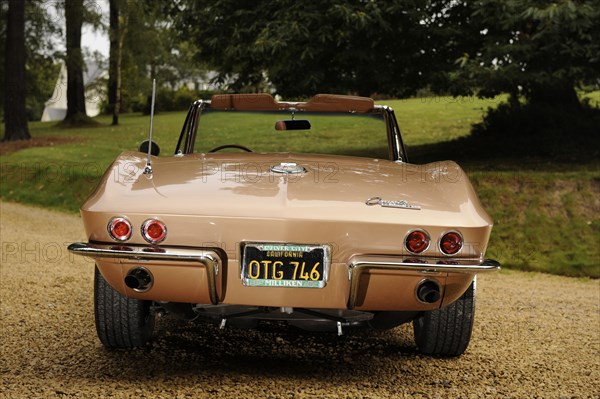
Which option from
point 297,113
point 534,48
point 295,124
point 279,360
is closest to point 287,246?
point 279,360

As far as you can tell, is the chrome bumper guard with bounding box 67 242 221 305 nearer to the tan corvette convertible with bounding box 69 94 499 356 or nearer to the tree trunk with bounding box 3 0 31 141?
the tan corvette convertible with bounding box 69 94 499 356

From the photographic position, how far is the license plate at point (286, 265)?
3.37 metres

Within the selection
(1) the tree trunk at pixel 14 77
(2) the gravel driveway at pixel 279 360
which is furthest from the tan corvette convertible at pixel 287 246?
(1) the tree trunk at pixel 14 77

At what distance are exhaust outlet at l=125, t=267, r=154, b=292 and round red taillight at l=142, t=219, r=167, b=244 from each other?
140 millimetres

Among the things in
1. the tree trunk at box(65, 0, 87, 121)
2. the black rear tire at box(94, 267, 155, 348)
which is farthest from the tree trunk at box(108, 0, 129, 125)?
the black rear tire at box(94, 267, 155, 348)

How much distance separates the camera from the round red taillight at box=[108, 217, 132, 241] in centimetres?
343

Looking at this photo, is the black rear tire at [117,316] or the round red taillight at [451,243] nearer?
the round red taillight at [451,243]

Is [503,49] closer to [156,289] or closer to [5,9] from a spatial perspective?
[156,289]

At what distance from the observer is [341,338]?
15.9 ft

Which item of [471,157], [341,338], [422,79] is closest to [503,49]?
[422,79]

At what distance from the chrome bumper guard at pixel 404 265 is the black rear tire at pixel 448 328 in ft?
2.25

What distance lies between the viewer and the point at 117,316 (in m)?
4.07

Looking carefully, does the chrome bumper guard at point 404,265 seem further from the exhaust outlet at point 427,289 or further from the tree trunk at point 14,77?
the tree trunk at point 14,77

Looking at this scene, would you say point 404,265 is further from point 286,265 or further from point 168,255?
point 168,255
